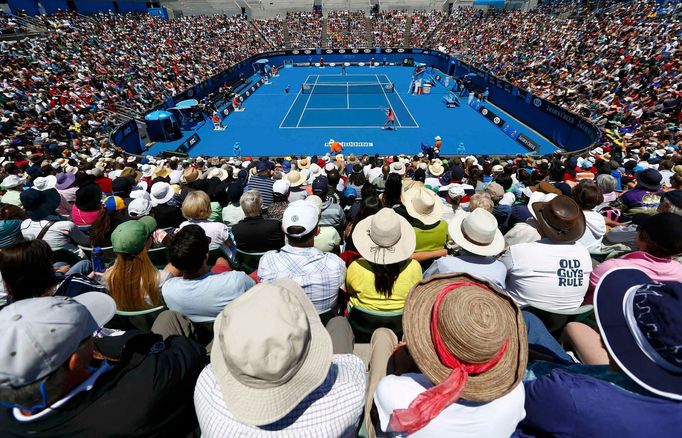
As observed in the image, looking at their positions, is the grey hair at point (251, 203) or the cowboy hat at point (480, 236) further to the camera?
the grey hair at point (251, 203)

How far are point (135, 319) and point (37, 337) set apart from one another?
2.16 metres

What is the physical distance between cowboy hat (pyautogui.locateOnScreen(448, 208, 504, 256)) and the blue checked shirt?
1.48 m

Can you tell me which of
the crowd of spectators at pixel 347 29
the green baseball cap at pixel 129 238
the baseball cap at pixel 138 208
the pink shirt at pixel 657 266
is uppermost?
the crowd of spectators at pixel 347 29

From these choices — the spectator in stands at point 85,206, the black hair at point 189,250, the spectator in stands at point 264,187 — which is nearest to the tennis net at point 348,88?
the spectator in stands at point 264,187

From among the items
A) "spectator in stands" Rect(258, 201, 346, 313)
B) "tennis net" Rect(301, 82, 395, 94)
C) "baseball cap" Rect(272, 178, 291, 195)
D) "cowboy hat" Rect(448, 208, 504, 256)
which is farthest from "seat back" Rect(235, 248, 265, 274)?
"tennis net" Rect(301, 82, 395, 94)

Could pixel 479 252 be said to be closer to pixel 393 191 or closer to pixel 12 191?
pixel 393 191

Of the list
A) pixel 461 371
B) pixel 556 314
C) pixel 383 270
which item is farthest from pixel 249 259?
pixel 556 314

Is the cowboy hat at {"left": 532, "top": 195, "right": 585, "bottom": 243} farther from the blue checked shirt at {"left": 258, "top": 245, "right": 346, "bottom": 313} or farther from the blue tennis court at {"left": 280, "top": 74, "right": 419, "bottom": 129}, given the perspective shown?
the blue tennis court at {"left": 280, "top": 74, "right": 419, "bottom": 129}

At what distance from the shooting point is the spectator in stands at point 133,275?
354cm

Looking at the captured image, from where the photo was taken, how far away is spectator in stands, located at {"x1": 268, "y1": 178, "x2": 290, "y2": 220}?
234 inches

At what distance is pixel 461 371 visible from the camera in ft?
5.82

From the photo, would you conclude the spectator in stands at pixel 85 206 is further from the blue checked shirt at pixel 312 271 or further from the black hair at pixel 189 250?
the blue checked shirt at pixel 312 271

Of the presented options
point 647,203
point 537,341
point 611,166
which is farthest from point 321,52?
point 537,341

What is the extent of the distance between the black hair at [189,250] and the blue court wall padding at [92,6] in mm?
50377
